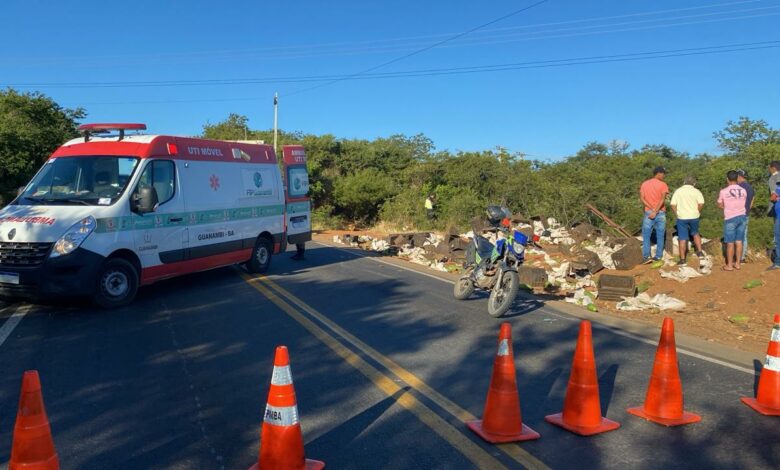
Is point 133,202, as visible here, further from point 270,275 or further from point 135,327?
point 270,275

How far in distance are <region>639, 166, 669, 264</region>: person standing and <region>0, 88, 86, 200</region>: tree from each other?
2115 cm

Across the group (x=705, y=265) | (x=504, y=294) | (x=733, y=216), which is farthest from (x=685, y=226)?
(x=504, y=294)

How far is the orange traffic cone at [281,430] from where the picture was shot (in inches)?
153

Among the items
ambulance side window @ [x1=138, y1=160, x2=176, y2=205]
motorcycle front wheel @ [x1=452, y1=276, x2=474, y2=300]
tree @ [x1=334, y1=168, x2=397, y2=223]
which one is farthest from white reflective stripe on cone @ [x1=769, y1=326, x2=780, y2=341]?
tree @ [x1=334, y1=168, x2=397, y2=223]

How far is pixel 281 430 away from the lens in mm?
3924

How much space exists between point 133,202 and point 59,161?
1.55m

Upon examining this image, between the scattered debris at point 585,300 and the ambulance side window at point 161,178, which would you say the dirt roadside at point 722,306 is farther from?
the ambulance side window at point 161,178

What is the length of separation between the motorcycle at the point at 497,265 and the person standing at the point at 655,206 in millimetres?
4635

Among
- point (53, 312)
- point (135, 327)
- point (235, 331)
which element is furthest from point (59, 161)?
point (235, 331)

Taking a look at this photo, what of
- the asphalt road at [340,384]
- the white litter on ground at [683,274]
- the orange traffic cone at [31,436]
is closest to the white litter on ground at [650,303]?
the white litter on ground at [683,274]

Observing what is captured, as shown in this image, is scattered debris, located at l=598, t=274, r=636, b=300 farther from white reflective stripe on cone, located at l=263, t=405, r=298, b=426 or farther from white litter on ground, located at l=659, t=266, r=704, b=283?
white reflective stripe on cone, located at l=263, t=405, r=298, b=426

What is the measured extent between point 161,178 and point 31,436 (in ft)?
23.9

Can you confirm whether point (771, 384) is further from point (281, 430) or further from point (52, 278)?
point (52, 278)

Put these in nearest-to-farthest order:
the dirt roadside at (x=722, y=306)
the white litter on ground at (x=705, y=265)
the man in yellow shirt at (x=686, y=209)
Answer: the dirt roadside at (x=722, y=306), the white litter on ground at (x=705, y=265), the man in yellow shirt at (x=686, y=209)
